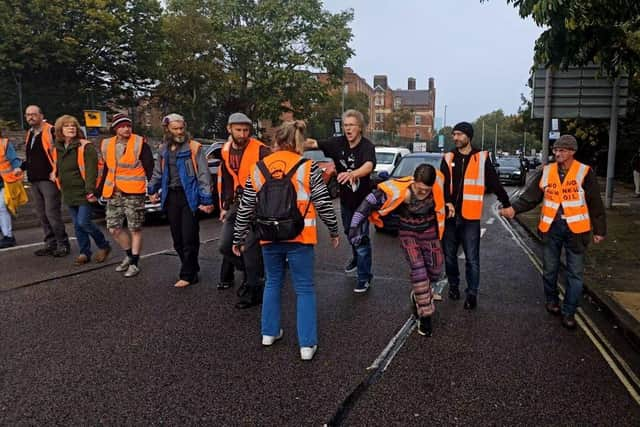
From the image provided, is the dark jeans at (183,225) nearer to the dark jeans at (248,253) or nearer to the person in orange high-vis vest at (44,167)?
the dark jeans at (248,253)

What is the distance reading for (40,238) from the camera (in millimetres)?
8719

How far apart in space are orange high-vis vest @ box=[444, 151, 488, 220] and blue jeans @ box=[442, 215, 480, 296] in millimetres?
111

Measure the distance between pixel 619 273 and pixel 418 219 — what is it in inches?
139

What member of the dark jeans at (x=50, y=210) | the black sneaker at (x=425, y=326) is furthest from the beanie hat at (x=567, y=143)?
the dark jeans at (x=50, y=210)

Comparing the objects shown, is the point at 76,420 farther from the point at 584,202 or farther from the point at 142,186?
the point at 584,202

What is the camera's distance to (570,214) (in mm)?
4539

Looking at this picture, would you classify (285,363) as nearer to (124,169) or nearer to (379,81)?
(124,169)

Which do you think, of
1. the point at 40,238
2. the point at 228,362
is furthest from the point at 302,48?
the point at 228,362

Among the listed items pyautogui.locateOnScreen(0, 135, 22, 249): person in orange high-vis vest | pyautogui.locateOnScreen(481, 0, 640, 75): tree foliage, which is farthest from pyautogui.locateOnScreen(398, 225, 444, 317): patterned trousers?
pyautogui.locateOnScreen(0, 135, 22, 249): person in orange high-vis vest

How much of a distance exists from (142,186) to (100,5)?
29378mm

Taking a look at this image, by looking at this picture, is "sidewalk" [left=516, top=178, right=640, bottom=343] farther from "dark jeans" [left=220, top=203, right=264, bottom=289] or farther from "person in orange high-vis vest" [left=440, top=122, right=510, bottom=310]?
"dark jeans" [left=220, top=203, right=264, bottom=289]

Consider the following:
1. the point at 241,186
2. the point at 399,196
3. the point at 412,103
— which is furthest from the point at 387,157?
the point at 412,103

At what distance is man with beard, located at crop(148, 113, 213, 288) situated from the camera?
5.48m

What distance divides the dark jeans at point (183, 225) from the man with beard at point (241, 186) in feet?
2.03
